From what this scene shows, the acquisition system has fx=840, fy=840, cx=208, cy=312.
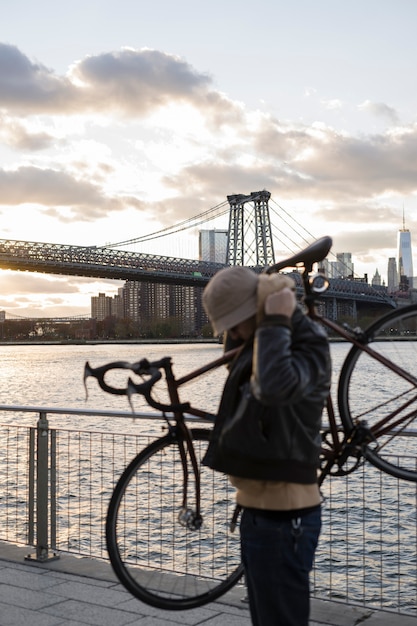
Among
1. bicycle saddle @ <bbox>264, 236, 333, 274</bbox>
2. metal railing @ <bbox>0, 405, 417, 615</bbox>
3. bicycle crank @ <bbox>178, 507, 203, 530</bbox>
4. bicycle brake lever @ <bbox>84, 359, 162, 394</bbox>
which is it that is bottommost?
metal railing @ <bbox>0, 405, 417, 615</bbox>

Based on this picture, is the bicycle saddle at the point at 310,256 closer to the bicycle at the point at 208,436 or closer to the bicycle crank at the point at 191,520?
the bicycle at the point at 208,436

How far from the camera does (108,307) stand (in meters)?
117

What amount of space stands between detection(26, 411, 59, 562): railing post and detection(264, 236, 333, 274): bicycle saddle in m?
2.48

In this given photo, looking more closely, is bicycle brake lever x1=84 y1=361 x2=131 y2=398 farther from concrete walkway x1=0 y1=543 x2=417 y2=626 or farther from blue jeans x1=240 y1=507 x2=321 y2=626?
concrete walkway x1=0 y1=543 x2=417 y2=626

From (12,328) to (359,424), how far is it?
340ft

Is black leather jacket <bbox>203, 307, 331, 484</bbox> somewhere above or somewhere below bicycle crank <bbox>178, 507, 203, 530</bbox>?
above

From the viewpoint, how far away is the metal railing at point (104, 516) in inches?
192

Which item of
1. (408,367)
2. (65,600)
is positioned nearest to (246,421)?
(408,367)

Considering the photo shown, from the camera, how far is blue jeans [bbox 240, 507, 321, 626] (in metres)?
2.22

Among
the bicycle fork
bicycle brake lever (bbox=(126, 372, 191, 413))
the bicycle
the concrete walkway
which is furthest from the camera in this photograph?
the concrete walkway

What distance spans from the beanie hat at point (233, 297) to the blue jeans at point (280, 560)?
0.52 meters

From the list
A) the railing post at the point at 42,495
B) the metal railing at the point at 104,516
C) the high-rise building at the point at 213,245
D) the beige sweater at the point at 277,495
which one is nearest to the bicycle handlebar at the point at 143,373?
the beige sweater at the point at 277,495

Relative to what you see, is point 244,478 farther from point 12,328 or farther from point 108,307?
point 108,307

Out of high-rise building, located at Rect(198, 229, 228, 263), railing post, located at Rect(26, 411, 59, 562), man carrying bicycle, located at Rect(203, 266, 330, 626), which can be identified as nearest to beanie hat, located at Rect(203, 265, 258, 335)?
man carrying bicycle, located at Rect(203, 266, 330, 626)
